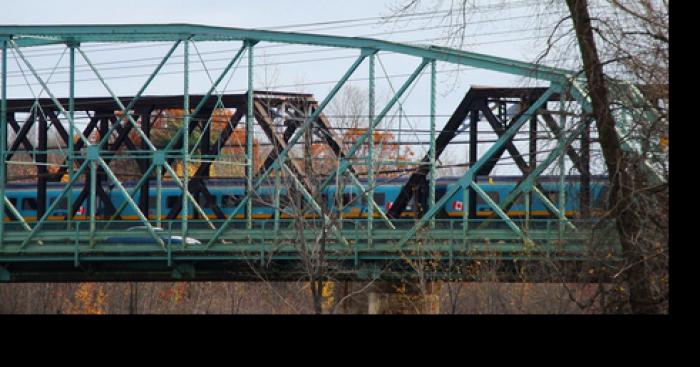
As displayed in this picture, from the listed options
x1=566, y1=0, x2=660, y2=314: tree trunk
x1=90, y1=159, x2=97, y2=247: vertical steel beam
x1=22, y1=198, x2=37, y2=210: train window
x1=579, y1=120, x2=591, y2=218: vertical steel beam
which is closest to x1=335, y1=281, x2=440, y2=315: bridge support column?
x1=90, y1=159, x2=97, y2=247: vertical steel beam

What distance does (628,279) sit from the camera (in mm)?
13477

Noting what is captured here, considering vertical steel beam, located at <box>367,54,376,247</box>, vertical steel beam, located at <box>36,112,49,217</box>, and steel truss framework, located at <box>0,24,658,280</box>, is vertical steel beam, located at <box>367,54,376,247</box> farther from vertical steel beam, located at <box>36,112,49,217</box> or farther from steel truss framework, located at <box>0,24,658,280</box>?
vertical steel beam, located at <box>36,112,49,217</box>

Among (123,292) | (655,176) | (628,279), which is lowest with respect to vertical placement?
(123,292)

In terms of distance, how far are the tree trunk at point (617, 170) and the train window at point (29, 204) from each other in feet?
142

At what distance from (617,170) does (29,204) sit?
44.8m

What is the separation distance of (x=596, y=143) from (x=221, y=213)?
31.0 meters

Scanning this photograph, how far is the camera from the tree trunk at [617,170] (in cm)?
1326

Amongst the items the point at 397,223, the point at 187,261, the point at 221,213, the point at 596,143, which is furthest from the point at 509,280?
the point at 596,143

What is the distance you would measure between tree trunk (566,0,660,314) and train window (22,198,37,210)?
43.3 meters

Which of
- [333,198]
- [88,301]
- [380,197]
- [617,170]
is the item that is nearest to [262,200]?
[333,198]

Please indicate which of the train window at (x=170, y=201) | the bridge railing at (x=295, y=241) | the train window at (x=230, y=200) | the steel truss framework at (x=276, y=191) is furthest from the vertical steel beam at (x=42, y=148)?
the train window at (x=230, y=200)

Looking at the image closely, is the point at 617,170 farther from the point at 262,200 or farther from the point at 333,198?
the point at 333,198

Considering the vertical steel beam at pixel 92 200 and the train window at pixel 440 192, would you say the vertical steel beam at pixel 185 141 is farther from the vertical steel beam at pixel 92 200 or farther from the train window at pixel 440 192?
the train window at pixel 440 192
